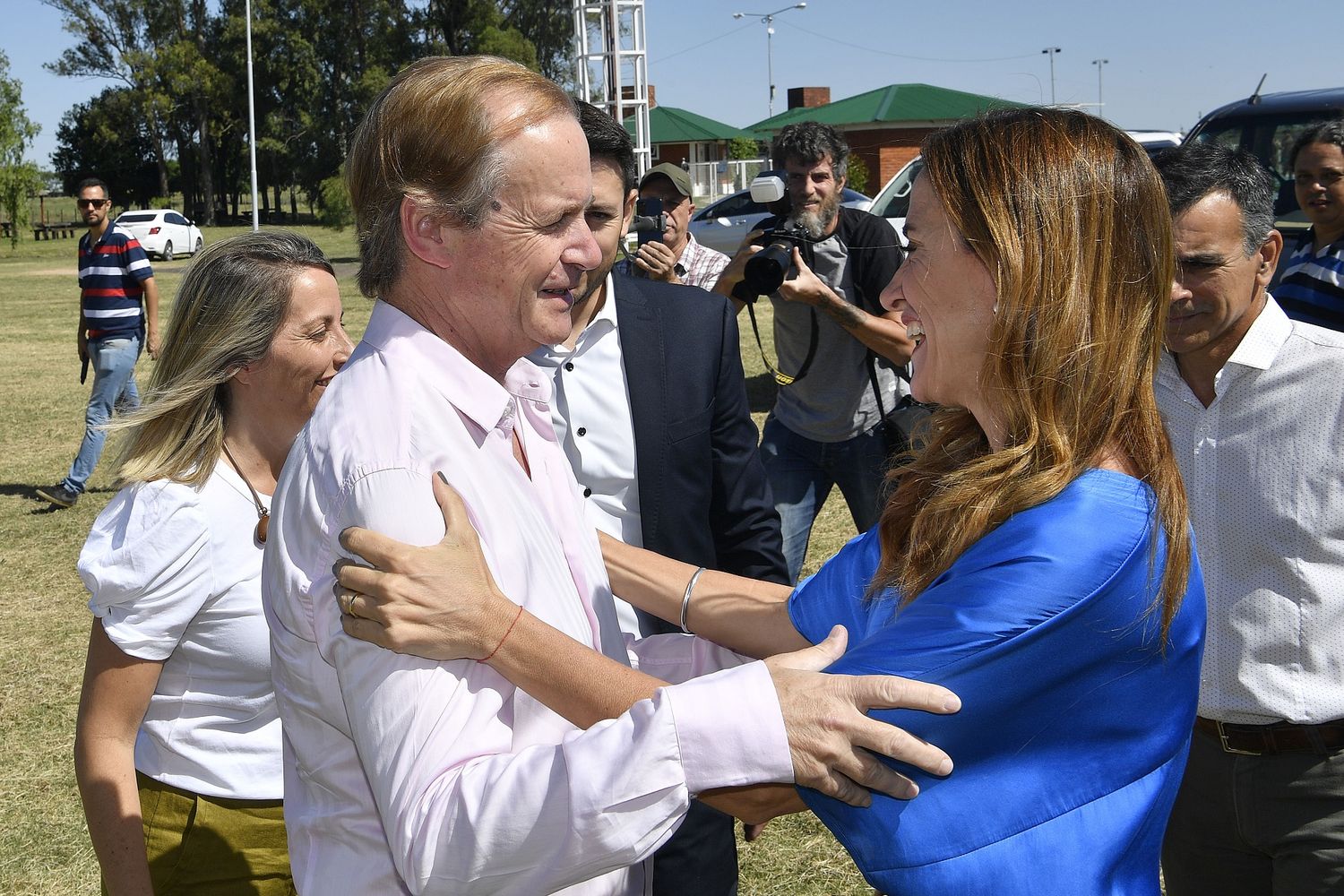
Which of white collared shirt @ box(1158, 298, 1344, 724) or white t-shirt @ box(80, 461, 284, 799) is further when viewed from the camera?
white collared shirt @ box(1158, 298, 1344, 724)

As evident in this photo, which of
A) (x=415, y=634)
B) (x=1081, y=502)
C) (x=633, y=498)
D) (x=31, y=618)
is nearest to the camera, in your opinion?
(x=415, y=634)

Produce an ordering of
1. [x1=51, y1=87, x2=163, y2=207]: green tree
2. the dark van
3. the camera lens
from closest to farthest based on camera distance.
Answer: the camera lens
the dark van
[x1=51, y1=87, x2=163, y2=207]: green tree

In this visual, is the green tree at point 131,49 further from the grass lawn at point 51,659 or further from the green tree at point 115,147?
the grass lawn at point 51,659

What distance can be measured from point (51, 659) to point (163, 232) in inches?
1209

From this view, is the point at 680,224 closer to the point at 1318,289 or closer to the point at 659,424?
the point at 1318,289

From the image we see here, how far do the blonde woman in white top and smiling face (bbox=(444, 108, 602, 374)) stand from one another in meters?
0.95

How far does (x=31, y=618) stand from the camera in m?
6.45

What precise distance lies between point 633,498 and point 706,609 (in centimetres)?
77

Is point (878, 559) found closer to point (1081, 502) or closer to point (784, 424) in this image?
point (1081, 502)

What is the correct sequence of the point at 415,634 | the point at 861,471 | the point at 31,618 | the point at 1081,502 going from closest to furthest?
1. the point at 415,634
2. the point at 1081,502
3. the point at 861,471
4. the point at 31,618

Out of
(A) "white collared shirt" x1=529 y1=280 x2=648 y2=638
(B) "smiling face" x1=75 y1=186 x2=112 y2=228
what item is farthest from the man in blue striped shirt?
(B) "smiling face" x1=75 y1=186 x2=112 y2=228

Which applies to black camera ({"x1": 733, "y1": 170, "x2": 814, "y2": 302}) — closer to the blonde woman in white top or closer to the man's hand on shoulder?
the blonde woman in white top

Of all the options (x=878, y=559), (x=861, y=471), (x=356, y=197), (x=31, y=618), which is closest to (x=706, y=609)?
(x=878, y=559)

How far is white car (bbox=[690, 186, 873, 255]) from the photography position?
19.0m
